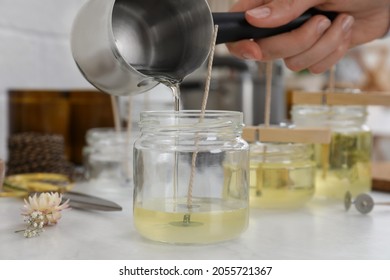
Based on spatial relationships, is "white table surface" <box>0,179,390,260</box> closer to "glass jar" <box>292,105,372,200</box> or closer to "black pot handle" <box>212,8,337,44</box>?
"glass jar" <box>292,105,372,200</box>

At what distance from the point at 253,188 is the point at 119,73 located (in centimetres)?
31

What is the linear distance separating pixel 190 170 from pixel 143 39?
0.23 metres

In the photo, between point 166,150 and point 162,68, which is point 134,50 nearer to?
point 162,68

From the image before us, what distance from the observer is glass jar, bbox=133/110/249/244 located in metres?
0.76

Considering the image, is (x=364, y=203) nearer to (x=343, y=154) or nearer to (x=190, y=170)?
(x=343, y=154)

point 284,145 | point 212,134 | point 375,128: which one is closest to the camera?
point 212,134

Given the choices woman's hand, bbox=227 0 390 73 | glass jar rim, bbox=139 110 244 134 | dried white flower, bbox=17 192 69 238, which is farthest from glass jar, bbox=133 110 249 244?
woman's hand, bbox=227 0 390 73

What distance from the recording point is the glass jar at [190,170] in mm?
755

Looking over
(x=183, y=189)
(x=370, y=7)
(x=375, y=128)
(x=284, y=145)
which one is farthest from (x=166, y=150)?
(x=375, y=128)

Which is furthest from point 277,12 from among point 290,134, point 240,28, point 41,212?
point 41,212

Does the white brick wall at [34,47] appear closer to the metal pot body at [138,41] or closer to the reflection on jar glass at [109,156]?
the reflection on jar glass at [109,156]

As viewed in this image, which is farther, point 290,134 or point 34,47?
point 34,47

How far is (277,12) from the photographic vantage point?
37.5 inches
